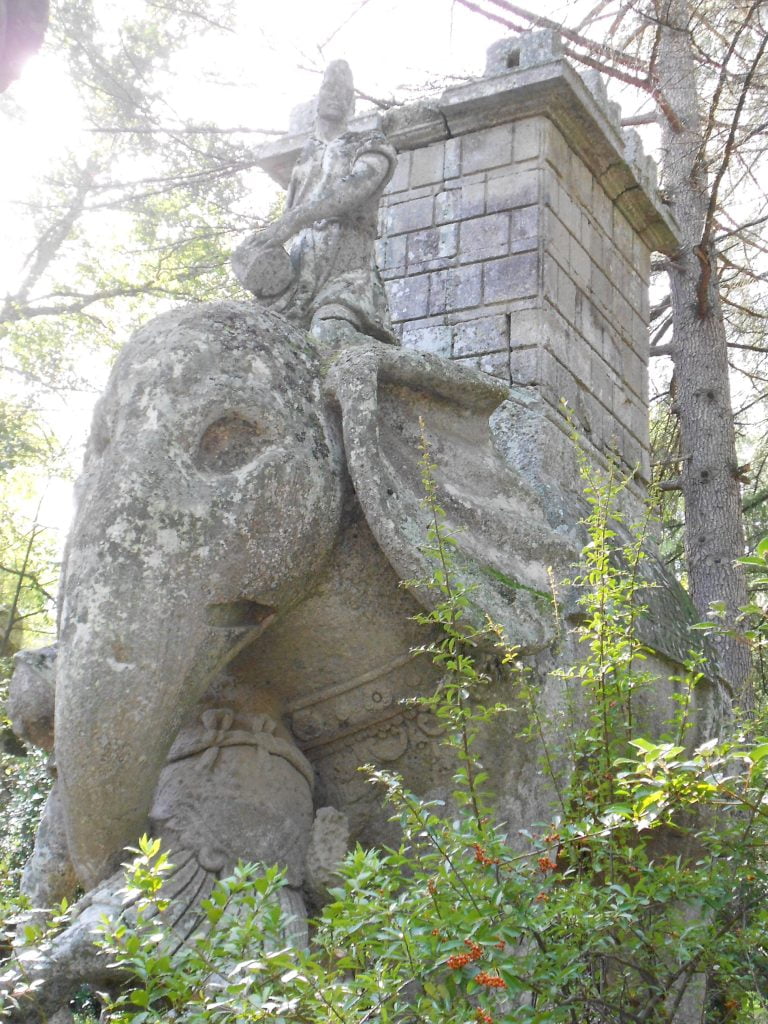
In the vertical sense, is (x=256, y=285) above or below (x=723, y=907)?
above

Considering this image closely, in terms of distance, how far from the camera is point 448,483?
121 inches

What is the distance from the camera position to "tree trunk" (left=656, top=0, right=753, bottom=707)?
805 centimetres

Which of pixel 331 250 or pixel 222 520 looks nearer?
pixel 222 520

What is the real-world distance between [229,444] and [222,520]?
225mm

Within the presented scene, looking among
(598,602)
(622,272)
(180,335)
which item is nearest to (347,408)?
(180,335)

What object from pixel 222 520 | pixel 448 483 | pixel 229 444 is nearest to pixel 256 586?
pixel 222 520

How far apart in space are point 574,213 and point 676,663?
2.11m

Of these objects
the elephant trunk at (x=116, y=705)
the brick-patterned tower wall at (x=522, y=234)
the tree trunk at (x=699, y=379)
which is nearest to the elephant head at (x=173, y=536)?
the elephant trunk at (x=116, y=705)

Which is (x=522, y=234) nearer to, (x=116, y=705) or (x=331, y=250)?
(x=331, y=250)

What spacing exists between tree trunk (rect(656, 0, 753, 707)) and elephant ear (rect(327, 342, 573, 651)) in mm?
4744

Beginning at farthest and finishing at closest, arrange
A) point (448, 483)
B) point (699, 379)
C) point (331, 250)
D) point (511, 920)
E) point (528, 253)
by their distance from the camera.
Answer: point (699, 379) → point (528, 253) → point (331, 250) → point (448, 483) → point (511, 920)

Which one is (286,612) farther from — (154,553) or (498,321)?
(498,321)

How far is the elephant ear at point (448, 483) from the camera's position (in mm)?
2818

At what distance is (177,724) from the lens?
8.65 feet
